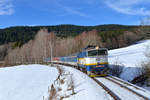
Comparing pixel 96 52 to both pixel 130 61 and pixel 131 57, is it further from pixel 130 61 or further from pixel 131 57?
pixel 131 57

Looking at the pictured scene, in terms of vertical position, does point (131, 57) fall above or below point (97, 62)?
above

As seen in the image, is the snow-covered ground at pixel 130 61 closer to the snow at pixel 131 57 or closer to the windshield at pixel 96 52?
the snow at pixel 131 57

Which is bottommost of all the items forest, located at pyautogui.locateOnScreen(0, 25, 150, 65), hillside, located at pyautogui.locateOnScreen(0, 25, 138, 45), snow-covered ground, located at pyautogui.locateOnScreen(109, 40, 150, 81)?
snow-covered ground, located at pyautogui.locateOnScreen(109, 40, 150, 81)

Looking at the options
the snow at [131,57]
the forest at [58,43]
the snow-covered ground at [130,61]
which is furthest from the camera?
the forest at [58,43]

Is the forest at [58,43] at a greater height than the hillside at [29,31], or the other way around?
the hillside at [29,31]

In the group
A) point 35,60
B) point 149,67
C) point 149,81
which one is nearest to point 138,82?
point 149,81

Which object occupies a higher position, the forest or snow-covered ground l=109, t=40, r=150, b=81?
the forest

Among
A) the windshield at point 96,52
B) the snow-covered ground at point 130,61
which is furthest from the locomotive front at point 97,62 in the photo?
the snow-covered ground at point 130,61

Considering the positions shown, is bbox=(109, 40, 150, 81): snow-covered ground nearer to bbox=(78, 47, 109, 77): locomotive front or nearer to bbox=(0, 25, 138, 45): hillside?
bbox=(78, 47, 109, 77): locomotive front

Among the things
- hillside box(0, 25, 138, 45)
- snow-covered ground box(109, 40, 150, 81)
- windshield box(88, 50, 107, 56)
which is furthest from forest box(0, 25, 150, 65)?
hillside box(0, 25, 138, 45)

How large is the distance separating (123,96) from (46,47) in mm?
56349

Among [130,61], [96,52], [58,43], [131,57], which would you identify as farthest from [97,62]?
[58,43]

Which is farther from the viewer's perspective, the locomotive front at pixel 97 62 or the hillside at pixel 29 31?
the hillside at pixel 29 31

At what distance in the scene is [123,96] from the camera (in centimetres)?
807
